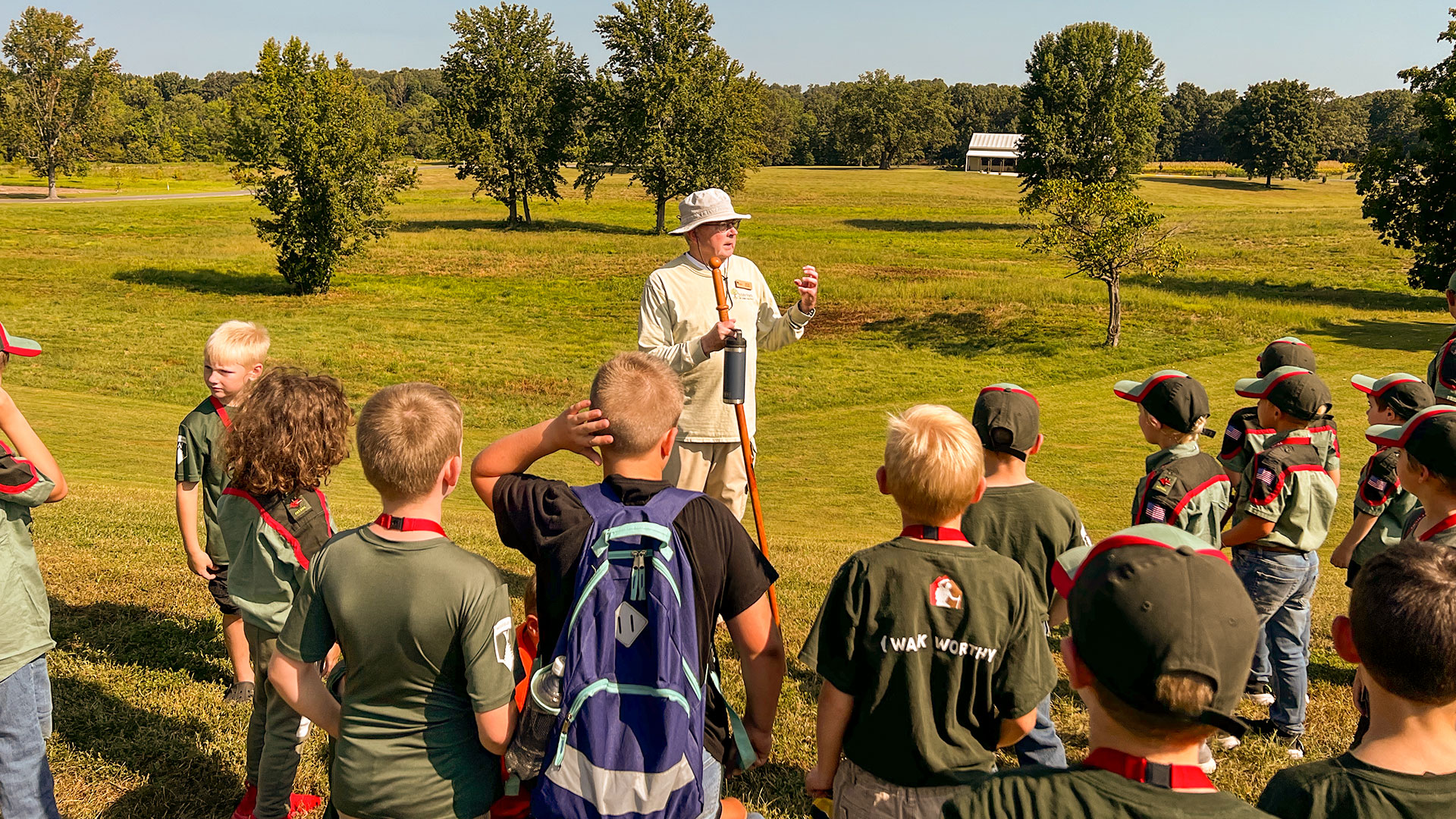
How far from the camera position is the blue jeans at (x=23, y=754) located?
11.8ft

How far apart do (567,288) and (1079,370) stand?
2136 centimetres

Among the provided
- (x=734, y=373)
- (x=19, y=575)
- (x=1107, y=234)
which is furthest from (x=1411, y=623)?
(x=1107, y=234)

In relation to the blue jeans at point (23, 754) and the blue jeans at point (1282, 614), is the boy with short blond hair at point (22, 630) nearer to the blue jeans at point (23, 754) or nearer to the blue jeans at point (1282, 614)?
the blue jeans at point (23, 754)

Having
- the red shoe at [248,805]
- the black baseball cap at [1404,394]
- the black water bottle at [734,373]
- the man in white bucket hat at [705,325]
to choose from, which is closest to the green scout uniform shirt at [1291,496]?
the black baseball cap at [1404,394]

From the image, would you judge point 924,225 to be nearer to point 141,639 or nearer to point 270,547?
point 141,639

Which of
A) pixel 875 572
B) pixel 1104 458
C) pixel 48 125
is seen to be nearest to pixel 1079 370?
pixel 1104 458

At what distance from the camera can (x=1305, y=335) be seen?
28.2 m

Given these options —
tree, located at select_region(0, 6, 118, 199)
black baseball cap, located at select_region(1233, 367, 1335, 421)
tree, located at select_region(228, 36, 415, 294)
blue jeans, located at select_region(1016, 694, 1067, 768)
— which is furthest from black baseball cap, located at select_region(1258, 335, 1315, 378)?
tree, located at select_region(0, 6, 118, 199)

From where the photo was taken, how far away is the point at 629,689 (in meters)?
2.75

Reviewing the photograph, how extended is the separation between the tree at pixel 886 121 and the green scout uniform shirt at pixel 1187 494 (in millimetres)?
123018

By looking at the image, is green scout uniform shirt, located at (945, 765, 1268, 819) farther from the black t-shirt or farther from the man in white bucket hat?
the man in white bucket hat

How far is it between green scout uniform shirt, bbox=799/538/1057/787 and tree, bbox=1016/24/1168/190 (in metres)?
64.5

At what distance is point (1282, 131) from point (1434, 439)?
105 metres

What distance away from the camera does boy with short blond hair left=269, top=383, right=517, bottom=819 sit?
2.85 metres
